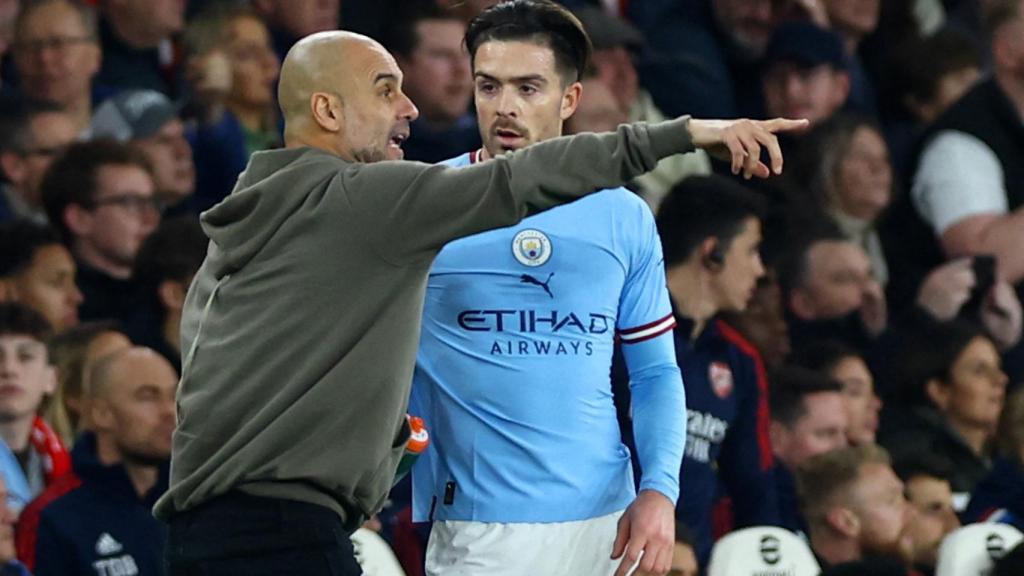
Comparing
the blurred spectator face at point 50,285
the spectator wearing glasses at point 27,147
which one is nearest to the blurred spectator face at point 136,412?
the blurred spectator face at point 50,285

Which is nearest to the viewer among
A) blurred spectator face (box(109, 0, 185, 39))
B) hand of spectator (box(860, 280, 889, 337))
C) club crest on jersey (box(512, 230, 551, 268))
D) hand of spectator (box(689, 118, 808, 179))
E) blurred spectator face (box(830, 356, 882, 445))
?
hand of spectator (box(689, 118, 808, 179))

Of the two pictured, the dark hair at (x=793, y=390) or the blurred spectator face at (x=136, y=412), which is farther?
the dark hair at (x=793, y=390)

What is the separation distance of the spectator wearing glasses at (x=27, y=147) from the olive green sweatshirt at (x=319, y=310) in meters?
3.25

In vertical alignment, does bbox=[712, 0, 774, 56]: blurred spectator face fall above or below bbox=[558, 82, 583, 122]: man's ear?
below

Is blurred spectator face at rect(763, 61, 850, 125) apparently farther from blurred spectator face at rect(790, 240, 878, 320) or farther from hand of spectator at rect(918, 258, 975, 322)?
hand of spectator at rect(918, 258, 975, 322)

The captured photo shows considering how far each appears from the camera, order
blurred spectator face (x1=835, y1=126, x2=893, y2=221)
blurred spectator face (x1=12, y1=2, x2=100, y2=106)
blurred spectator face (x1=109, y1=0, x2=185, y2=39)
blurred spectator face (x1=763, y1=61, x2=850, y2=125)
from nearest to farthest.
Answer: blurred spectator face (x1=12, y1=2, x2=100, y2=106), blurred spectator face (x1=109, y1=0, x2=185, y2=39), blurred spectator face (x1=835, y1=126, x2=893, y2=221), blurred spectator face (x1=763, y1=61, x2=850, y2=125)

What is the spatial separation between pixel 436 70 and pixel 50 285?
1729 millimetres

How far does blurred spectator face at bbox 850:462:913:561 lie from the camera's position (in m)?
6.77

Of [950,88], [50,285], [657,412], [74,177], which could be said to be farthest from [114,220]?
[950,88]

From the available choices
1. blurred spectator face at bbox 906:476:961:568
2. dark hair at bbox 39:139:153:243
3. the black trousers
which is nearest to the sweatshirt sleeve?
the black trousers

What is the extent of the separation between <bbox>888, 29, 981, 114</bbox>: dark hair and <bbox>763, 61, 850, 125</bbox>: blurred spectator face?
61 cm

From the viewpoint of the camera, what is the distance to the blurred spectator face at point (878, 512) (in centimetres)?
677

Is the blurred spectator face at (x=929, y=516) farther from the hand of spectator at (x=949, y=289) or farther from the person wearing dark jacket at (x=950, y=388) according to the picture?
the hand of spectator at (x=949, y=289)

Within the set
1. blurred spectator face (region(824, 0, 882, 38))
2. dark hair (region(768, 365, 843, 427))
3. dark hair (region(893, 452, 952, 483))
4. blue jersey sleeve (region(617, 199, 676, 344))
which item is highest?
blurred spectator face (region(824, 0, 882, 38))
